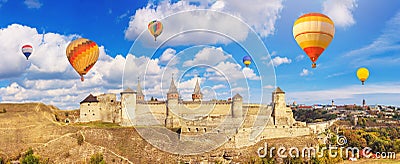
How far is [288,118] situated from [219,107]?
8350 millimetres

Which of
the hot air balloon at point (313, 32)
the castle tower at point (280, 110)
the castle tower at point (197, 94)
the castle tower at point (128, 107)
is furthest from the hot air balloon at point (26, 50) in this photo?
the castle tower at point (280, 110)

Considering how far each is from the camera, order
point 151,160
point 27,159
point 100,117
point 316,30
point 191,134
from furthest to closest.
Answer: point 100,117
point 191,134
point 151,160
point 27,159
point 316,30

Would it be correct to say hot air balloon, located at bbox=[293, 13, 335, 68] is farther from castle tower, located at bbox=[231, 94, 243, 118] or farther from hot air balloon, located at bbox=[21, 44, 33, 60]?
hot air balloon, located at bbox=[21, 44, 33, 60]

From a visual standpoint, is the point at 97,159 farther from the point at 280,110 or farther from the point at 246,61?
the point at 280,110

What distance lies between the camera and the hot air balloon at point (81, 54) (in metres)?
30.4

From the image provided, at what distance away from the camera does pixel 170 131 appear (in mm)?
37312

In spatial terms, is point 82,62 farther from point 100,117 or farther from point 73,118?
point 73,118

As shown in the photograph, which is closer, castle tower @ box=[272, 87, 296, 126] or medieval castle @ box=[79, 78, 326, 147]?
medieval castle @ box=[79, 78, 326, 147]

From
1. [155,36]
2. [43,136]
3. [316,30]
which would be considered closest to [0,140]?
[43,136]

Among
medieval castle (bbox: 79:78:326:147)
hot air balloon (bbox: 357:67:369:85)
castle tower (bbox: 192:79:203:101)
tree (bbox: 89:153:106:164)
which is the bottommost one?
tree (bbox: 89:153:106:164)

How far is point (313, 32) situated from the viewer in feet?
80.3

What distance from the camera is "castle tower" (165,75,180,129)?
3939 centimetres

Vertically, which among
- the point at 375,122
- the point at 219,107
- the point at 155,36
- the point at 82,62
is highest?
the point at 155,36

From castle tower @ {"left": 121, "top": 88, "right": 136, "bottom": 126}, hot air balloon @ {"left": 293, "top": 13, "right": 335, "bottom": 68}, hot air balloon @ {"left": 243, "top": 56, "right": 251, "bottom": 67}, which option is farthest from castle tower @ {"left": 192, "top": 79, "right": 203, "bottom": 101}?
hot air balloon @ {"left": 293, "top": 13, "right": 335, "bottom": 68}
